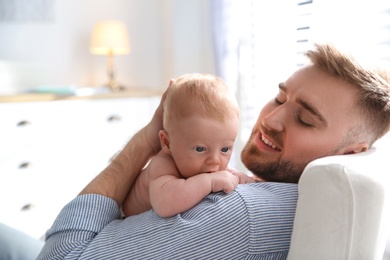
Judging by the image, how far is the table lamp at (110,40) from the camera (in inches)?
125

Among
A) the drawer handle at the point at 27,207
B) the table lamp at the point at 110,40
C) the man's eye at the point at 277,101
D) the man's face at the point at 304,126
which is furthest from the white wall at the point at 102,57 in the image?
the man's face at the point at 304,126

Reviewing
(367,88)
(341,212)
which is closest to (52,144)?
(367,88)

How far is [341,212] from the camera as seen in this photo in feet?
2.54

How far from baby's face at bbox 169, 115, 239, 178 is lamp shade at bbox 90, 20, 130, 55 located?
2226mm

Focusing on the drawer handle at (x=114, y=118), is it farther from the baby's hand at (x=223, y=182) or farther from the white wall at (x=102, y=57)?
the baby's hand at (x=223, y=182)

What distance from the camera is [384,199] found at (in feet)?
2.56

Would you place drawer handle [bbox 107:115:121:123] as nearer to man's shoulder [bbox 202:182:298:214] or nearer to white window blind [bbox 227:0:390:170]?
white window blind [bbox 227:0:390:170]

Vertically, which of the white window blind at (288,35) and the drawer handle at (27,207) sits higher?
the white window blind at (288,35)

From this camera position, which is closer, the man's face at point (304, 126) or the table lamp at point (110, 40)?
the man's face at point (304, 126)

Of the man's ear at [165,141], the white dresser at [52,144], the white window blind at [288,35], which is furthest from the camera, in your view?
the white dresser at [52,144]

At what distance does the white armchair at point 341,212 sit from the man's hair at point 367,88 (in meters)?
0.30

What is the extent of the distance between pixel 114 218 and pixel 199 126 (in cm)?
34

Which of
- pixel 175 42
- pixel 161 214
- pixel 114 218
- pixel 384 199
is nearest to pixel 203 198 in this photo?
pixel 161 214

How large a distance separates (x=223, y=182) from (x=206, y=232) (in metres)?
0.12
